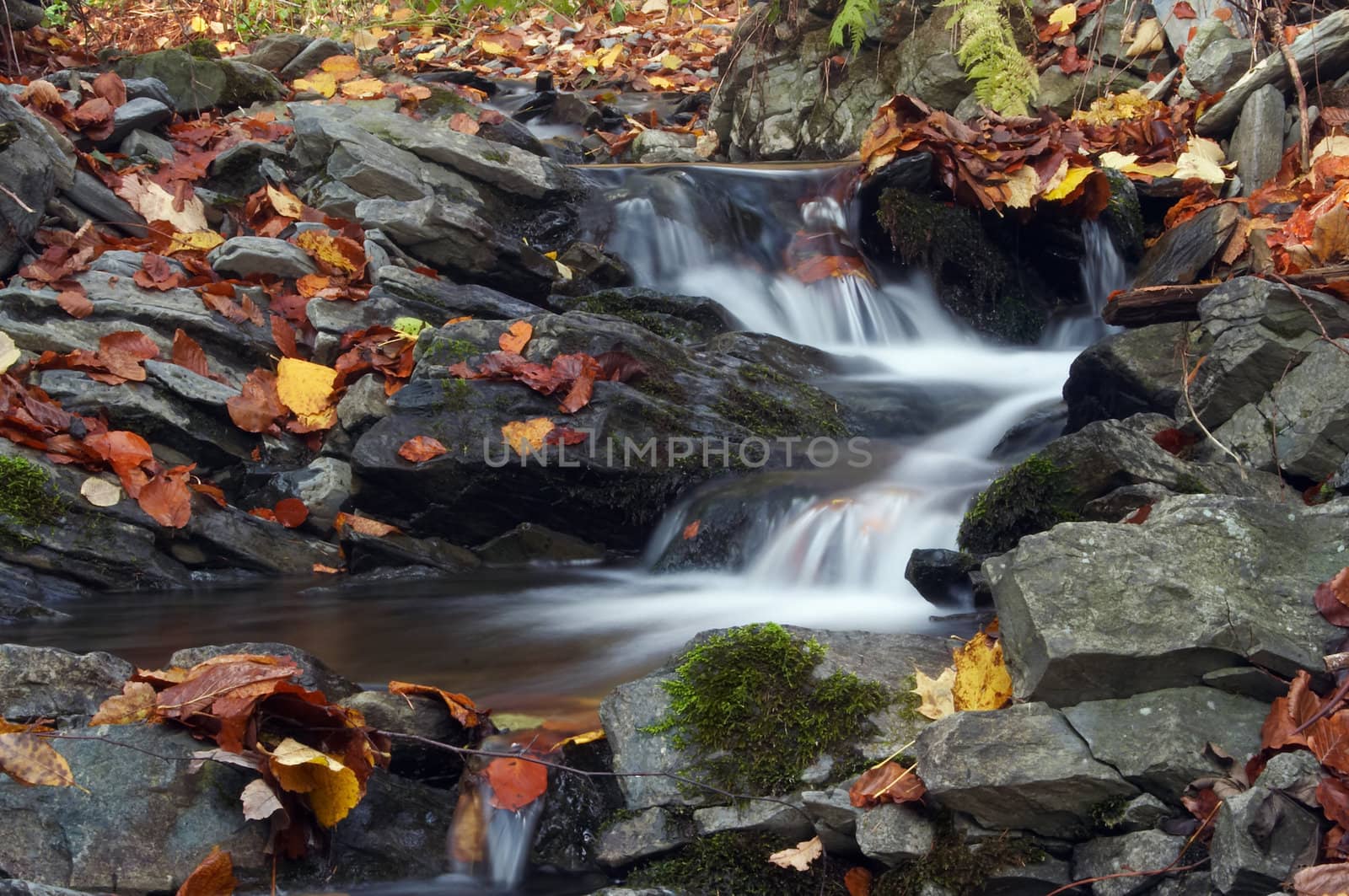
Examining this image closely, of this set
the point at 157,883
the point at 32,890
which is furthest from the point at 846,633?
the point at 32,890

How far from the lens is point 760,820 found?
108 inches

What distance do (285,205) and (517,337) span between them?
2.44m

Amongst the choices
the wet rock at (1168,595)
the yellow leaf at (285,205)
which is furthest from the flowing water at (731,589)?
the yellow leaf at (285,205)

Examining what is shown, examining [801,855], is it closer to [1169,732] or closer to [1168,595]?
[1169,732]

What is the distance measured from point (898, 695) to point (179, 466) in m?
3.87

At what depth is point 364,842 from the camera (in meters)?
2.86

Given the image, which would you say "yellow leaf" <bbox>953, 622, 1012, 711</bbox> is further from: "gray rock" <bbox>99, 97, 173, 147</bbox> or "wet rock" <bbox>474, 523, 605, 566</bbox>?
"gray rock" <bbox>99, 97, 173, 147</bbox>

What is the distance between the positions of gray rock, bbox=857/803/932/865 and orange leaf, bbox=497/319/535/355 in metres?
3.80

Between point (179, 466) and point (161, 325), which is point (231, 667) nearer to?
point (179, 466)

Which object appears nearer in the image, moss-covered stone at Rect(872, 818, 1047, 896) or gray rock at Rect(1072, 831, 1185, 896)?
gray rock at Rect(1072, 831, 1185, 896)

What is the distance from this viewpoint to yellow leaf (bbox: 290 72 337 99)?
10.4 m

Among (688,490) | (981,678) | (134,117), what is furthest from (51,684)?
(134,117)

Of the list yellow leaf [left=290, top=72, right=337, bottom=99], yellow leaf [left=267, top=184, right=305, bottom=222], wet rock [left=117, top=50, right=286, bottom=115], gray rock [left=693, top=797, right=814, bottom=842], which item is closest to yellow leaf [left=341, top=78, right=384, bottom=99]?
yellow leaf [left=290, top=72, right=337, bottom=99]

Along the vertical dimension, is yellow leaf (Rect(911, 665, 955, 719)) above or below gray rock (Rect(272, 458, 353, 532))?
below
